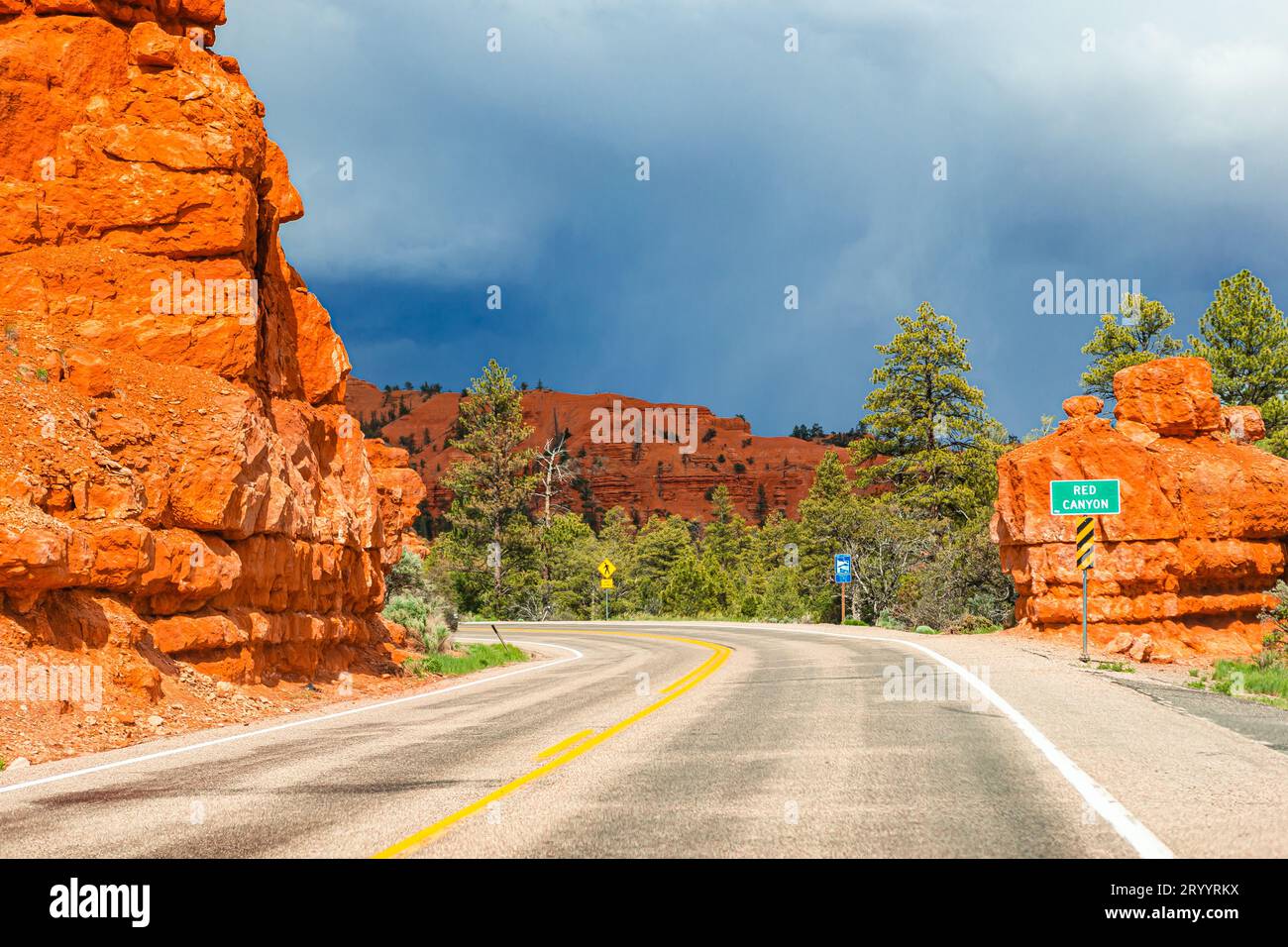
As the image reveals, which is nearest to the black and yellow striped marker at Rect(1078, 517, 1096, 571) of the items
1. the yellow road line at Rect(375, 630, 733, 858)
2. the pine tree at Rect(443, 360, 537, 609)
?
the yellow road line at Rect(375, 630, 733, 858)

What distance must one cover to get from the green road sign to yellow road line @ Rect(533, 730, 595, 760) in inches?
663

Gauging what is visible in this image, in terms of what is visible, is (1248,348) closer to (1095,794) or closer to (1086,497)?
(1086,497)

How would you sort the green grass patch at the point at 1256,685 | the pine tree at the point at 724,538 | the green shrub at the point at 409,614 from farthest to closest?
the pine tree at the point at 724,538
the green shrub at the point at 409,614
the green grass patch at the point at 1256,685

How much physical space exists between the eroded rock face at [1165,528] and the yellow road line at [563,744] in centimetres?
2064

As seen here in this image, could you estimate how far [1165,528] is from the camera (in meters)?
26.1

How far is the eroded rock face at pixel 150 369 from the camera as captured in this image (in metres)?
12.5

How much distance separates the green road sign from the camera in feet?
73.2

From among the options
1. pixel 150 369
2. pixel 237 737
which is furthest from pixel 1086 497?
pixel 150 369

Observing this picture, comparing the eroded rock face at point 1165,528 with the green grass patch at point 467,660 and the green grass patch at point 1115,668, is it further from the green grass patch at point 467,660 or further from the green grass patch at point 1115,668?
the green grass patch at point 467,660

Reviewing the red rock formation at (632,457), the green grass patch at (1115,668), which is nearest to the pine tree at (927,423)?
the green grass patch at (1115,668)

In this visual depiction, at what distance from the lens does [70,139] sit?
16.1 m
